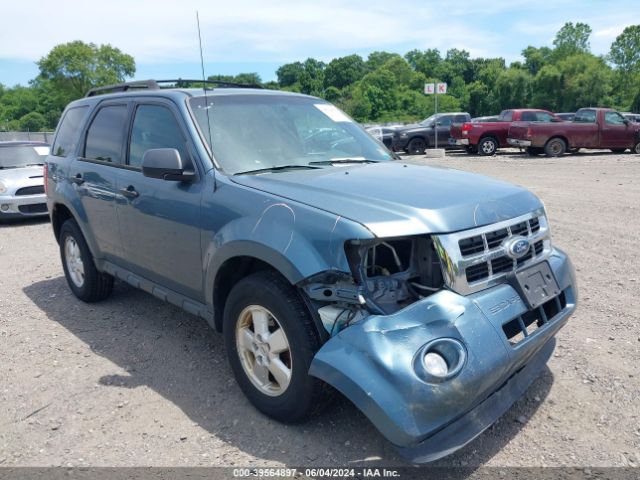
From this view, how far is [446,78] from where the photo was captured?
110 m

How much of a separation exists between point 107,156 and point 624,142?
20005 millimetres

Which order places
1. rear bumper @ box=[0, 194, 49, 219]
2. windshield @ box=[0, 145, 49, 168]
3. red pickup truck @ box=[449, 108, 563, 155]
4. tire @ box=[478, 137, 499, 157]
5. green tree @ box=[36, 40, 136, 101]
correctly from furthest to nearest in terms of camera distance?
green tree @ box=[36, 40, 136, 101], tire @ box=[478, 137, 499, 157], red pickup truck @ box=[449, 108, 563, 155], windshield @ box=[0, 145, 49, 168], rear bumper @ box=[0, 194, 49, 219]

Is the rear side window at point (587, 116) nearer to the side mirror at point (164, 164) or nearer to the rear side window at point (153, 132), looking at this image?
the rear side window at point (153, 132)

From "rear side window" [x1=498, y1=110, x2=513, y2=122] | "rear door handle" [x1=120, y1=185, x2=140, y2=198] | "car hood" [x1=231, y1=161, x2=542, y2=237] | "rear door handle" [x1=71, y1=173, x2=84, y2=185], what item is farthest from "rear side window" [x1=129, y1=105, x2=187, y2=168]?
"rear side window" [x1=498, y1=110, x2=513, y2=122]

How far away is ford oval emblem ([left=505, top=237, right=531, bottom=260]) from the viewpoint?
2834mm

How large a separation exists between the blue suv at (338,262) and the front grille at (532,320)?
14mm

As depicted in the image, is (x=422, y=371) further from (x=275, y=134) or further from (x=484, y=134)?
(x=484, y=134)

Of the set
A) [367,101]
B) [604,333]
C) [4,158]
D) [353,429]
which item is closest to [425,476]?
[353,429]

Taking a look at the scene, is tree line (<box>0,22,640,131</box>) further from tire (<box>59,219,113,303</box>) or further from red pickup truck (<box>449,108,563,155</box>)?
tire (<box>59,219,113,303</box>)

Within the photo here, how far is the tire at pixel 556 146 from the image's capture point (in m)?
19.2

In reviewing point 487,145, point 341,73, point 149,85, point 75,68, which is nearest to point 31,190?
point 149,85

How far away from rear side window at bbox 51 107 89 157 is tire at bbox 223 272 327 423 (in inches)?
117

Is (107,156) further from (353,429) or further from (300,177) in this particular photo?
(353,429)

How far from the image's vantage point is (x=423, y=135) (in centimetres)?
2292
